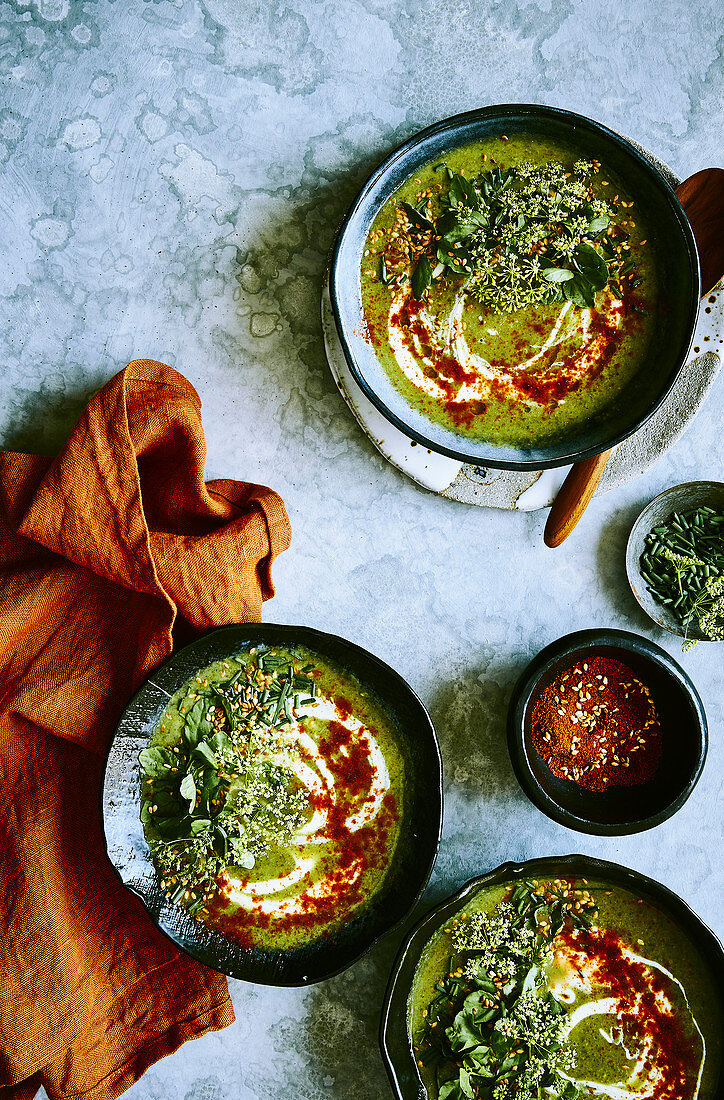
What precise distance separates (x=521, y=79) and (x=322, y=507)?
37.8 inches

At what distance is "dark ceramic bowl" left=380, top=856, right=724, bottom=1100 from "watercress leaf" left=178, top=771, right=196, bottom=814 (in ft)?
1.53

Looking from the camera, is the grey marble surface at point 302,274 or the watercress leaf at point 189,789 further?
the grey marble surface at point 302,274

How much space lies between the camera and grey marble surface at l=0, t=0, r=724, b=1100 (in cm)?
154

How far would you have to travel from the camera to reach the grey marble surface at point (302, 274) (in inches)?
60.5

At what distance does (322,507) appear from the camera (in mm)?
1593

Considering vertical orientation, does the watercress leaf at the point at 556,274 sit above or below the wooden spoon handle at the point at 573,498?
above

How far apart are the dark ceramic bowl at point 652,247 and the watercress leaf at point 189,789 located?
2.41 feet

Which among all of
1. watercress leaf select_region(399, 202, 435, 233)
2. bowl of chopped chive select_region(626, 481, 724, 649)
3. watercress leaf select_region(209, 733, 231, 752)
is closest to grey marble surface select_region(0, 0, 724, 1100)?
bowl of chopped chive select_region(626, 481, 724, 649)

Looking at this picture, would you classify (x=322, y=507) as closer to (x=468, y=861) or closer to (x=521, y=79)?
(x=468, y=861)

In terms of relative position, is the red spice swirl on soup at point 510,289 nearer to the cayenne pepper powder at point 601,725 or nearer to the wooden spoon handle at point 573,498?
the wooden spoon handle at point 573,498

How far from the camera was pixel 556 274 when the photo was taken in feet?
4.68

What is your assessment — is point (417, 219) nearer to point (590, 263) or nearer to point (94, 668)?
point (590, 263)

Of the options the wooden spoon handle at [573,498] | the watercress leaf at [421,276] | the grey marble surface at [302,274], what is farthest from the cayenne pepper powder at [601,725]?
the watercress leaf at [421,276]

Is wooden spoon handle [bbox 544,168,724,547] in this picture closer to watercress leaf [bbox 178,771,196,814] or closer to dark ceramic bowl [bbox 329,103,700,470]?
dark ceramic bowl [bbox 329,103,700,470]
